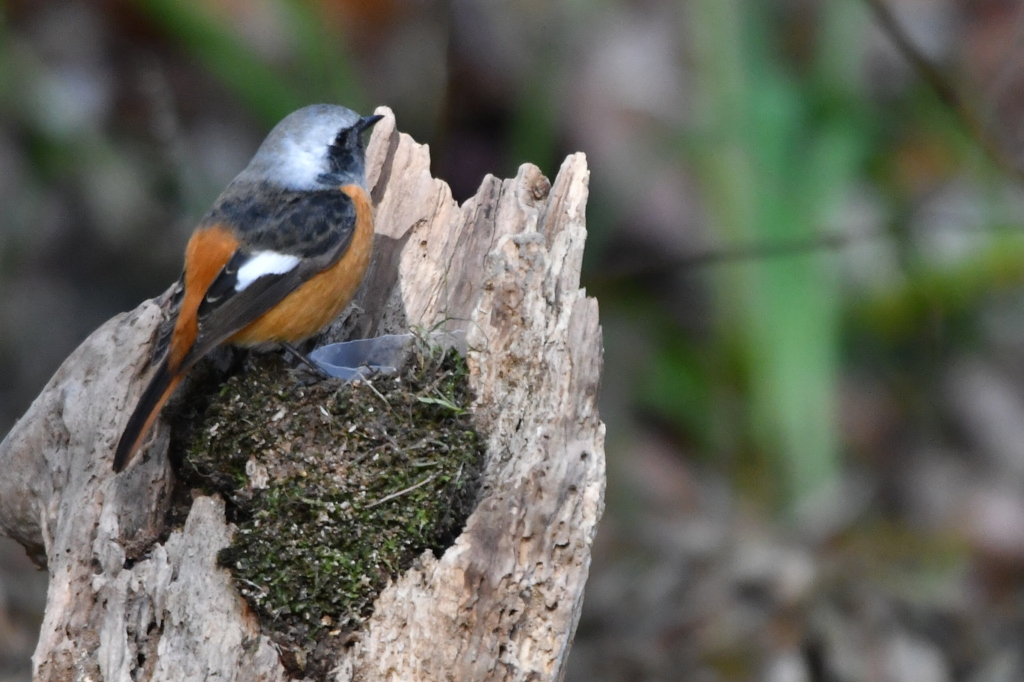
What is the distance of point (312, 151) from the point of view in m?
4.32

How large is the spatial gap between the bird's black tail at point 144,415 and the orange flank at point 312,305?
0.55 metres

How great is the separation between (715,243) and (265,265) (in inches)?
151

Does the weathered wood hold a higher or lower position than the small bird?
→ lower

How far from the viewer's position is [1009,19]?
988 centimetres

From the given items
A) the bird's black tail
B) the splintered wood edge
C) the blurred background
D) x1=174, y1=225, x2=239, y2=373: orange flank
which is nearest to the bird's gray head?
x1=174, y1=225, x2=239, y2=373: orange flank

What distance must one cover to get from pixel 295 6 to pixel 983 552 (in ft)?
19.0

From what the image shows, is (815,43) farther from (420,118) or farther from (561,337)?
(561,337)

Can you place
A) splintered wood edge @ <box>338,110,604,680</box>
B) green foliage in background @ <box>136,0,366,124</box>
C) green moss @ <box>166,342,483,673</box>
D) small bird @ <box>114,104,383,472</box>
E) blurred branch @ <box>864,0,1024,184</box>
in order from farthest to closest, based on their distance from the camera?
green foliage in background @ <box>136,0,366,124</box> → blurred branch @ <box>864,0,1024,184</box> → small bird @ <box>114,104,383,472</box> → green moss @ <box>166,342,483,673</box> → splintered wood edge @ <box>338,110,604,680</box>

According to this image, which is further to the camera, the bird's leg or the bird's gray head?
the bird's gray head

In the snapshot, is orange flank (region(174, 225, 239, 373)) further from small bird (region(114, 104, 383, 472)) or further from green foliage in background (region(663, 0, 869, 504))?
green foliage in background (region(663, 0, 869, 504))

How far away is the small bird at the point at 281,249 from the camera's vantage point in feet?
11.9

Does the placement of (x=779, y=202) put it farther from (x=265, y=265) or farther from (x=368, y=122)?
(x=265, y=265)

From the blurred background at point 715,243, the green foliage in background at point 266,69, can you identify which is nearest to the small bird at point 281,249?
the blurred background at point 715,243

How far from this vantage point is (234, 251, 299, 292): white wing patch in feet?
12.5
